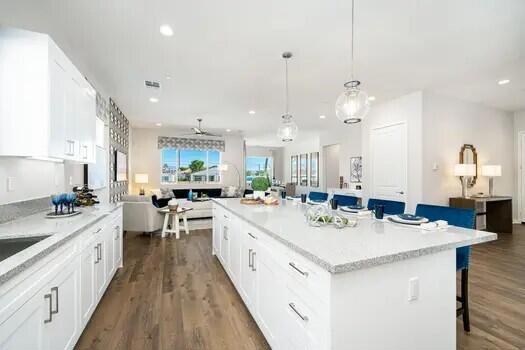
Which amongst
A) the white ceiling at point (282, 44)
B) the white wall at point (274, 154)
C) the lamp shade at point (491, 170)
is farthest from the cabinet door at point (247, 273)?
the white wall at point (274, 154)

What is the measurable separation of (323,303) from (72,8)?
3.08 meters

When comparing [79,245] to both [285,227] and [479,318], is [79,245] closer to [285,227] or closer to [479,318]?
[285,227]

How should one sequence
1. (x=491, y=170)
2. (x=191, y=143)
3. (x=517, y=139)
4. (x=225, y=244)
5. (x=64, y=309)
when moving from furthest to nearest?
1. (x=191, y=143)
2. (x=517, y=139)
3. (x=491, y=170)
4. (x=225, y=244)
5. (x=64, y=309)

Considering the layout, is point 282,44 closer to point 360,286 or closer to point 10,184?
point 360,286

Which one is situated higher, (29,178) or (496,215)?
(29,178)

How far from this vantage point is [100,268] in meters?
2.29

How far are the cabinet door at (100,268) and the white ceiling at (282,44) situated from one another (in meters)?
1.92

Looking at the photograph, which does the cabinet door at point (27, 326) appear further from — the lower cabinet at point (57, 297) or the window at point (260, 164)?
the window at point (260, 164)

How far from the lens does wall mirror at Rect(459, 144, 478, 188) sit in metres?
4.92

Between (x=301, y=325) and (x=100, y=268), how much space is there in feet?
6.43

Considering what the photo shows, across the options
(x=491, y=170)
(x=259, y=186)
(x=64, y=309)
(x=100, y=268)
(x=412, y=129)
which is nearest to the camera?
(x=64, y=309)

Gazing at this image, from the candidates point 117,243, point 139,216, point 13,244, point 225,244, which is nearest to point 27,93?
point 13,244

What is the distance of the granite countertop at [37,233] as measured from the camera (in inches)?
40.9

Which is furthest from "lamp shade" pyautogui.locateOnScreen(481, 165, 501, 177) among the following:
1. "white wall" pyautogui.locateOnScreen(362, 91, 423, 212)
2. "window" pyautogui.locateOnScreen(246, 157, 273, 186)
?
"window" pyautogui.locateOnScreen(246, 157, 273, 186)
